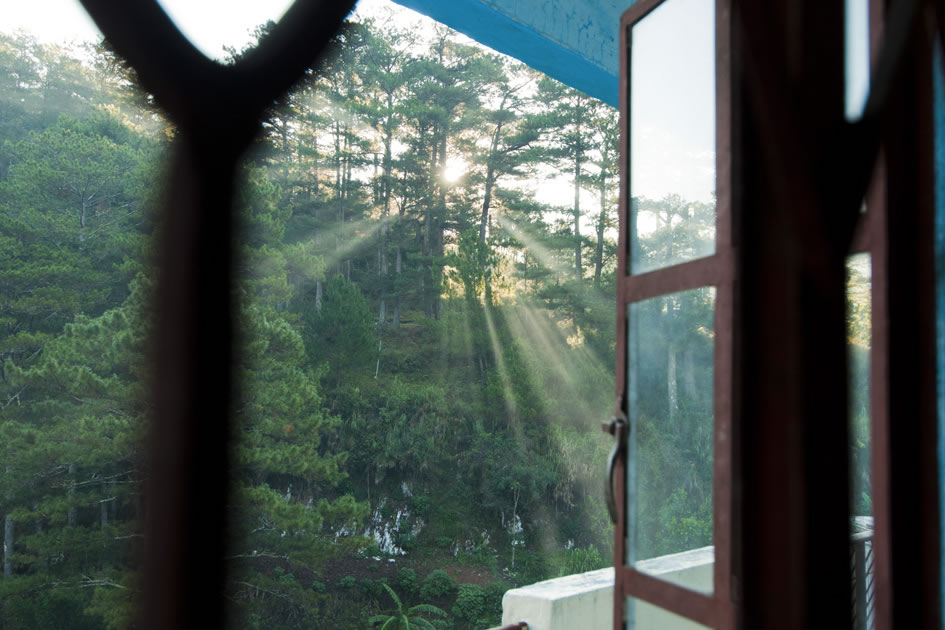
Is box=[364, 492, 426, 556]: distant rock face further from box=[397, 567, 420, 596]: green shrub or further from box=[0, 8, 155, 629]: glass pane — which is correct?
box=[0, 8, 155, 629]: glass pane

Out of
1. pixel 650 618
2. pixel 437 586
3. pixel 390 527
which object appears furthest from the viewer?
pixel 390 527

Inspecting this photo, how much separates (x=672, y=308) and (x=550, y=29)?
0.93 metres

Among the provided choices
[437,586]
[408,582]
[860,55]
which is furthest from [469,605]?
[860,55]

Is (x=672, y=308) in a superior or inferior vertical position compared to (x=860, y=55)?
inferior

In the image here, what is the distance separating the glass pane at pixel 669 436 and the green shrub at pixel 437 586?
9.29m

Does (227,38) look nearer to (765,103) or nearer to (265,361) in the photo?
(765,103)

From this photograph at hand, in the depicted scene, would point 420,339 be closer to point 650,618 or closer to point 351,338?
point 351,338

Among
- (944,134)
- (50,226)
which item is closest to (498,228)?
(50,226)

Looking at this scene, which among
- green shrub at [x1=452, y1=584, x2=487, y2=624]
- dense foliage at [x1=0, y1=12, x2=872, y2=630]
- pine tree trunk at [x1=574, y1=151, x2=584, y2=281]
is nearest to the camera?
dense foliage at [x1=0, y1=12, x2=872, y2=630]

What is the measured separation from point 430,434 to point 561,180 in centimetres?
503

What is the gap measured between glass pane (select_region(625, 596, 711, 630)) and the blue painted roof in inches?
44.5

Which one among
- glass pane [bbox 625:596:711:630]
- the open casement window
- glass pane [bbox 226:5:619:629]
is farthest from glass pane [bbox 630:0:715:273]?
glass pane [bbox 226:5:619:629]

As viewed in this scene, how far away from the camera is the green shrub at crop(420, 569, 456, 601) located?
9531 mm

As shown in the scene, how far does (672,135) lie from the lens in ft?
2.93
